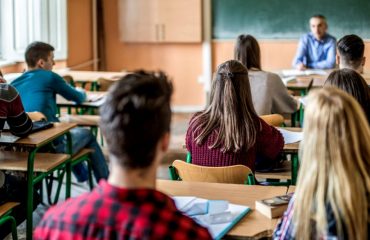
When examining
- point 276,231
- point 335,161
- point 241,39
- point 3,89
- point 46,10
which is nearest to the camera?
point 335,161

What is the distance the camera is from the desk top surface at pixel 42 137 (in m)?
3.81

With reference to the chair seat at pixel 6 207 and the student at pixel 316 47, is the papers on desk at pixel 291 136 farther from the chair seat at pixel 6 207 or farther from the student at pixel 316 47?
the student at pixel 316 47

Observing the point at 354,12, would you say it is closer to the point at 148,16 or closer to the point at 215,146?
the point at 148,16

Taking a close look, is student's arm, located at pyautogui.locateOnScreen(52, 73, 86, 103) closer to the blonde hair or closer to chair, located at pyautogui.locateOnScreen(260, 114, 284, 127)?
chair, located at pyautogui.locateOnScreen(260, 114, 284, 127)

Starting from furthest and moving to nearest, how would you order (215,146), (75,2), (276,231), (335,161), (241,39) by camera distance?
(75,2), (241,39), (215,146), (276,231), (335,161)

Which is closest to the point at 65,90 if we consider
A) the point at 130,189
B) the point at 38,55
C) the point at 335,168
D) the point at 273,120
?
the point at 38,55

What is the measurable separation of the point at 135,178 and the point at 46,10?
661cm

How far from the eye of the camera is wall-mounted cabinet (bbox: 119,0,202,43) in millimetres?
8828

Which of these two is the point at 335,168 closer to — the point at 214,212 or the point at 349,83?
the point at 214,212

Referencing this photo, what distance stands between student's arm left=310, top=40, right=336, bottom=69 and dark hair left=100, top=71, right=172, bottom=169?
577cm

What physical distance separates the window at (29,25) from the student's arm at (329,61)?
3.08 m

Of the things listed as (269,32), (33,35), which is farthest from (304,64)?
(33,35)

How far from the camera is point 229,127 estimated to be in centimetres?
327

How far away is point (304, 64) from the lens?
7.34 m
